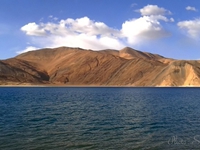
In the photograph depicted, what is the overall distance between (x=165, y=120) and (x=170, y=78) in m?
145

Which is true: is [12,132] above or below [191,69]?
below

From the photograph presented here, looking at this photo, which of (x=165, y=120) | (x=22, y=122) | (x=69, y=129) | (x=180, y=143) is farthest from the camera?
(x=165, y=120)

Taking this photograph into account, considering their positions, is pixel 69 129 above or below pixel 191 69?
below

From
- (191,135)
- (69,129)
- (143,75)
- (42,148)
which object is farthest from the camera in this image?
(143,75)

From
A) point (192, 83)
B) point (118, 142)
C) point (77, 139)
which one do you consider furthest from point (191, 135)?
point (192, 83)

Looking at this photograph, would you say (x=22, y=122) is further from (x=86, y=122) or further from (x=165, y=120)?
(x=165, y=120)

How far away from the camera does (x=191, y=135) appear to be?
23.7 meters

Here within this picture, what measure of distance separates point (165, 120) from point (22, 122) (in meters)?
14.9

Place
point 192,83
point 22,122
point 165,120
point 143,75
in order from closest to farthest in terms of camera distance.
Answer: point 22,122, point 165,120, point 192,83, point 143,75

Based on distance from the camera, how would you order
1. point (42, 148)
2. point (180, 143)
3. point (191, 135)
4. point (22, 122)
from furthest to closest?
point (22, 122)
point (191, 135)
point (180, 143)
point (42, 148)

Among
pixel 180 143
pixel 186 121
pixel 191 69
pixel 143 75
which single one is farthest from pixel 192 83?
pixel 180 143

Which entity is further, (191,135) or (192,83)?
(192,83)

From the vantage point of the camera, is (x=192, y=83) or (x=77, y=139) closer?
(x=77, y=139)

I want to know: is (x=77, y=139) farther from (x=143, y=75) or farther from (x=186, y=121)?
(x=143, y=75)
